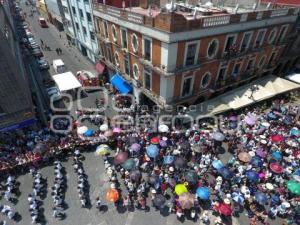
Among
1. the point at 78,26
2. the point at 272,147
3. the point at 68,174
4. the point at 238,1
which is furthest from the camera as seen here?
the point at 78,26

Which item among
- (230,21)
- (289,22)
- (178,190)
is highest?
(230,21)

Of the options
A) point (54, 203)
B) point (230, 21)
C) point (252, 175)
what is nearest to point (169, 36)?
point (230, 21)

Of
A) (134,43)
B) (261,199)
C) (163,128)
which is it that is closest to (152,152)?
(163,128)

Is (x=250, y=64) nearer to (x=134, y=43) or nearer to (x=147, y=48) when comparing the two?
(x=147, y=48)

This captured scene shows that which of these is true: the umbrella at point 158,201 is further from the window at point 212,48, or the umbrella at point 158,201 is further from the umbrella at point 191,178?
the window at point 212,48

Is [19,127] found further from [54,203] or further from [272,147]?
[272,147]

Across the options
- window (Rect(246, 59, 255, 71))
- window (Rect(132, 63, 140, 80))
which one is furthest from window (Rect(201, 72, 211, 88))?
window (Rect(132, 63, 140, 80))
